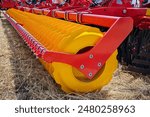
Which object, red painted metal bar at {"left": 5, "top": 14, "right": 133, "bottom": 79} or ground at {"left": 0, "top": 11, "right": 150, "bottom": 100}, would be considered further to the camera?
ground at {"left": 0, "top": 11, "right": 150, "bottom": 100}

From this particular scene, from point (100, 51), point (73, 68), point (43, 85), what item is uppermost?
point (100, 51)

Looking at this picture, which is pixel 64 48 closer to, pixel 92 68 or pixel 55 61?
pixel 55 61

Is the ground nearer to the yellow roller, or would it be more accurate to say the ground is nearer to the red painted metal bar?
the yellow roller

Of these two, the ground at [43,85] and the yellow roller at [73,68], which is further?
the ground at [43,85]

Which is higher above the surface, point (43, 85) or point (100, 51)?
point (100, 51)

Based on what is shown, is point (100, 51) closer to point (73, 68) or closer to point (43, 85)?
point (73, 68)

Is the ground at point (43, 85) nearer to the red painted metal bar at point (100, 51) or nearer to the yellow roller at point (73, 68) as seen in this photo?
the yellow roller at point (73, 68)

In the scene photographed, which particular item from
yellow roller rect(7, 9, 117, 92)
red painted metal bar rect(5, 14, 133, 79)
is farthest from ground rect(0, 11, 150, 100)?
red painted metal bar rect(5, 14, 133, 79)

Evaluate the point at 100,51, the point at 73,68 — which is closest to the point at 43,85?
the point at 73,68

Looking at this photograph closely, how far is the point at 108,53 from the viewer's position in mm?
2928

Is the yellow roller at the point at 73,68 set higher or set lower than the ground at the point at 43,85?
higher

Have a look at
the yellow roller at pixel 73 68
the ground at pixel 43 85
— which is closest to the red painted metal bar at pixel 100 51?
the yellow roller at pixel 73 68

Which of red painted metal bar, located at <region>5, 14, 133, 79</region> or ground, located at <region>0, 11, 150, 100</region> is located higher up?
red painted metal bar, located at <region>5, 14, 133, 79</region>

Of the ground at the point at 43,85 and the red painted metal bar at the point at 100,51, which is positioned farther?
the ground at the point at 43,85
